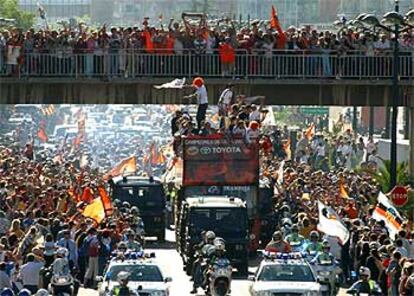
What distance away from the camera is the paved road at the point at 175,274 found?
3994 centimetres

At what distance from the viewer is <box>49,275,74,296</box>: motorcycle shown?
113 ft

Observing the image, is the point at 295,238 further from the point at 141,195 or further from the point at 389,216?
the point at 141,195

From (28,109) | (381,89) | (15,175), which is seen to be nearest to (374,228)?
(15,175)

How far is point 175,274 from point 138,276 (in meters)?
9.03

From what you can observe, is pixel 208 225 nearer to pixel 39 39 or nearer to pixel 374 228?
pixel 374 228

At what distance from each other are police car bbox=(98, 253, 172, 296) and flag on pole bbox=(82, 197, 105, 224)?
21.6 feet

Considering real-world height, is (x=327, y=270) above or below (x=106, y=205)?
below

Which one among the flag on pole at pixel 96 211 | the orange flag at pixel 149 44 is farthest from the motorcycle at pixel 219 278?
the orange flag at pixel 149 44

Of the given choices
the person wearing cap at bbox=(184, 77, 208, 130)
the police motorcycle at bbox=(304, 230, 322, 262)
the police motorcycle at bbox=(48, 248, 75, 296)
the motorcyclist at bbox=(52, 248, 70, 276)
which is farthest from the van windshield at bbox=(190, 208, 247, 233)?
the police motorcycle at bbox=(48, 248, 75, 296)

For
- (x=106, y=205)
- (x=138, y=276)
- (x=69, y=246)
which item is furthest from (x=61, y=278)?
(x=106, y=205)

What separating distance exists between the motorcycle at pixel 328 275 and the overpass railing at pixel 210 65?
1958 cm

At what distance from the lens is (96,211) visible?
43.0m

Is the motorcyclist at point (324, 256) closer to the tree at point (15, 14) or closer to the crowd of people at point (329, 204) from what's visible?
the crowd of people at point (329, 204)

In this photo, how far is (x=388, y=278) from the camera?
3509 cm
